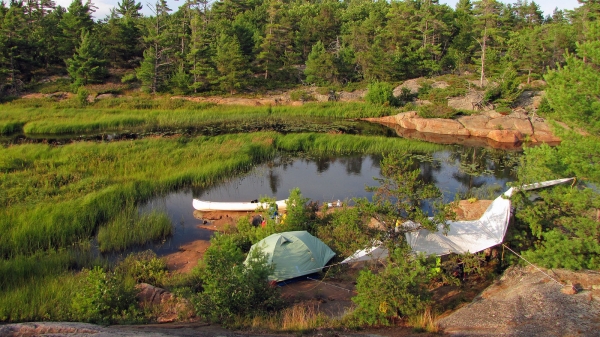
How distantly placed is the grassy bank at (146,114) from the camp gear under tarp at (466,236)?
22.1 metres

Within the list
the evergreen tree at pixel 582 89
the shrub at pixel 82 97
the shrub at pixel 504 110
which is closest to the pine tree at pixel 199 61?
the shrub at pixel 82 97

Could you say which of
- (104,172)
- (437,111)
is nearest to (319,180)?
(104,172)

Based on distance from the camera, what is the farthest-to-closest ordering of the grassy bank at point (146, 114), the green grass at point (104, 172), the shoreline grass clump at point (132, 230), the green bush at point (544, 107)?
the green bush at point (544, 107) → the grassy bank at point (146, 114) → the shoreline grass clump at point (132, 230) → the green grass at point (104, 172)

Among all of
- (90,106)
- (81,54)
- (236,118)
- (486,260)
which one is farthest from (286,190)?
(81,54)

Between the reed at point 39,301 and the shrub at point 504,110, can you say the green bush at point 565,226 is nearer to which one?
the reed at point 39,301

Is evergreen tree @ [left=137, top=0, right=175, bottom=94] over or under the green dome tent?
over

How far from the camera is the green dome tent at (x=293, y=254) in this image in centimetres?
1075

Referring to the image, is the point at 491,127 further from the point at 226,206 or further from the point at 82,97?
the point at 82,97

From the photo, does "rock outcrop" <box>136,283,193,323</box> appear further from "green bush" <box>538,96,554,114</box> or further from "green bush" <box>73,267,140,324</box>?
"green bush" <box>538,96,554,114</box>

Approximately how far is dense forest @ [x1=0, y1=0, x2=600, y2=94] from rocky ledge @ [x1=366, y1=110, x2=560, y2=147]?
402 inches

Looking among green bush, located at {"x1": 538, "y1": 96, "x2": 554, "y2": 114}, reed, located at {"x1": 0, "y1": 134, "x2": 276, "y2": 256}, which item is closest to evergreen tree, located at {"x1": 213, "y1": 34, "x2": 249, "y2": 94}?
reed, located at {"x1": 0, "y1": 134, "x2": 276, "y2": 256}

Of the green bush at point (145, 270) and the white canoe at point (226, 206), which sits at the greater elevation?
the white canoe at point (226, 206)

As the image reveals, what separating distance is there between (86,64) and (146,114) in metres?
14.0

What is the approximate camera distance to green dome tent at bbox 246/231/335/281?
10.8m
